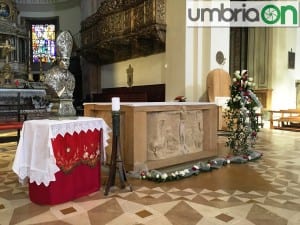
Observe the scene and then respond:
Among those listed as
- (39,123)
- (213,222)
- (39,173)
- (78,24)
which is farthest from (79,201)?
(78,24)

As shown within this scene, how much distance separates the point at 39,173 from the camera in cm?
260

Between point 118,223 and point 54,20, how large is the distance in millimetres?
13420

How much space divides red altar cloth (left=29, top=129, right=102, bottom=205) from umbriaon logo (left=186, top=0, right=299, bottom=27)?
6018 millimetres

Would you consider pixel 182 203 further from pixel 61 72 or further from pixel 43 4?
pixel 43 4

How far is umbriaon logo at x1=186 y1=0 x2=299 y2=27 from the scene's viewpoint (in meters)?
8.12

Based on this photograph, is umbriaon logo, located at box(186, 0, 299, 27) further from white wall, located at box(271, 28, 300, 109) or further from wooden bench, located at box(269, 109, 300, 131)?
wooden bench, located at box(269, 109, 300, 131)

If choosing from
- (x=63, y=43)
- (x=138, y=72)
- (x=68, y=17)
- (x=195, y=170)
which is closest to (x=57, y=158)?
(x=63, y=43)

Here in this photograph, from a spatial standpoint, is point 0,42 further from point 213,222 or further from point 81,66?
point 213,222

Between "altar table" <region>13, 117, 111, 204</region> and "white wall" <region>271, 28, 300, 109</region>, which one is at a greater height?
"white wall" <region>271, 28, 300, 109</region>

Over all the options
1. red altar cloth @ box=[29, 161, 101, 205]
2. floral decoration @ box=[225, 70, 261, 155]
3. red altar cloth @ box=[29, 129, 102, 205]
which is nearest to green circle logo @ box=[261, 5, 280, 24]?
floral decoration @ box=[225, 70, 261, 155]

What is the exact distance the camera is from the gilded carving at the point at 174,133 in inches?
157

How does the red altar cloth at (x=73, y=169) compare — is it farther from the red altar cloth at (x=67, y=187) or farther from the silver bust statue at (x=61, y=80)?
the silver bust statue at (x=61, y=80)

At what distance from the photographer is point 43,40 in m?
13.8

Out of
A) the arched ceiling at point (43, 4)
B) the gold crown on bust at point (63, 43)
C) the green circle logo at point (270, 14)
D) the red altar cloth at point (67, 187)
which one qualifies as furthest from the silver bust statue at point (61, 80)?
the arched ceiling at point (43, 4)
